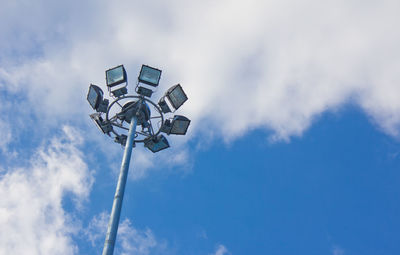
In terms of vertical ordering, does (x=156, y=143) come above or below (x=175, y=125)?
below

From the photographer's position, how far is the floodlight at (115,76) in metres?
15.2

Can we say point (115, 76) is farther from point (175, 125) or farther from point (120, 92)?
point (175, 125)

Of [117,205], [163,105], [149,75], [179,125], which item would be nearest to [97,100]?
[149,75]

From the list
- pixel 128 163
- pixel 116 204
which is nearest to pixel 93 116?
pixel 128 163

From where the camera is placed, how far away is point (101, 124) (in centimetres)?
1538

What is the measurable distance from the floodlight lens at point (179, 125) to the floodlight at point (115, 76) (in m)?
2.43

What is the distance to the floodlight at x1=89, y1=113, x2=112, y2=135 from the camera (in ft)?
50.1

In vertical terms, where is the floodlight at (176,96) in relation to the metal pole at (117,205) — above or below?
above

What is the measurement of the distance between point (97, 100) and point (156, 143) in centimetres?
265

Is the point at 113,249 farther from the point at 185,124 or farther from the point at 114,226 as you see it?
the point at 185,124

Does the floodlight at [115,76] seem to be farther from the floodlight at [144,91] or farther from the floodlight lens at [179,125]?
the floodlight lens at [179,125]

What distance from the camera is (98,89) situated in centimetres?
1548

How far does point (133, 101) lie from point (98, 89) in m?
Answer: 1.67

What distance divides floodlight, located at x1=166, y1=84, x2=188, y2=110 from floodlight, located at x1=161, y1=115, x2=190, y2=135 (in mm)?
447
